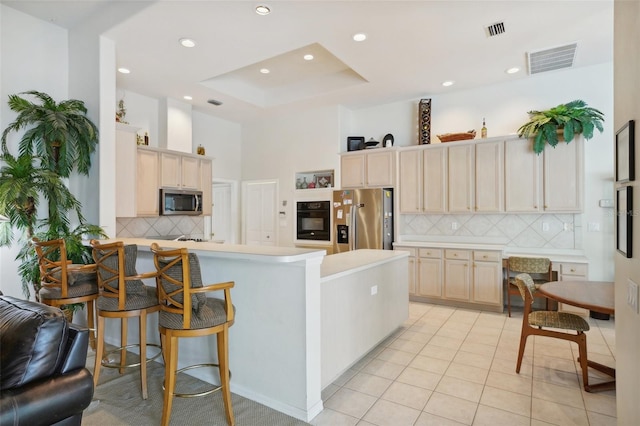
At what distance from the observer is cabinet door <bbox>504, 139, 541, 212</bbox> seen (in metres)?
4.46

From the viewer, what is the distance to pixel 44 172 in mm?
3059

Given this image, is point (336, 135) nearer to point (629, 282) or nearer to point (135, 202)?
point (135, 202)

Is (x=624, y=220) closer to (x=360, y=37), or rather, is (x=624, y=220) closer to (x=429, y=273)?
(x=360, y=37)

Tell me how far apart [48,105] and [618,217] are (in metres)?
4.61

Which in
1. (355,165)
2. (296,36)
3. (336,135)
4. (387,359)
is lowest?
(387,359)

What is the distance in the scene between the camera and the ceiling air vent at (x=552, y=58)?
392cm

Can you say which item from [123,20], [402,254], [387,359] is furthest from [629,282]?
[123,20]

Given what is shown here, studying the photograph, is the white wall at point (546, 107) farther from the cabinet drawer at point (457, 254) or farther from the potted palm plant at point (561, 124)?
the cabinet drawer at point (457, 254)

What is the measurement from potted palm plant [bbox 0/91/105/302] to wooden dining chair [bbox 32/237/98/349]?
530 mm

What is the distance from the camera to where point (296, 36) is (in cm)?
355

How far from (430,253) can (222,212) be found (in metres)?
4.42

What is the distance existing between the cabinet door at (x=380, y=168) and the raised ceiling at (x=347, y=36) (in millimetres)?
1052

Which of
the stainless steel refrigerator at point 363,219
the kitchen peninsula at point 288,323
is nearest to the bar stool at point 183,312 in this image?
the kitchen peninsula at point 288,323

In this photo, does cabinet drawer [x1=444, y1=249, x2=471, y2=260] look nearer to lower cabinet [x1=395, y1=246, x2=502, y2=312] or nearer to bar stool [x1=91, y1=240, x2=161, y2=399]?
lower cabinet [x1=395, y1=246, x2=502, y2=312]
